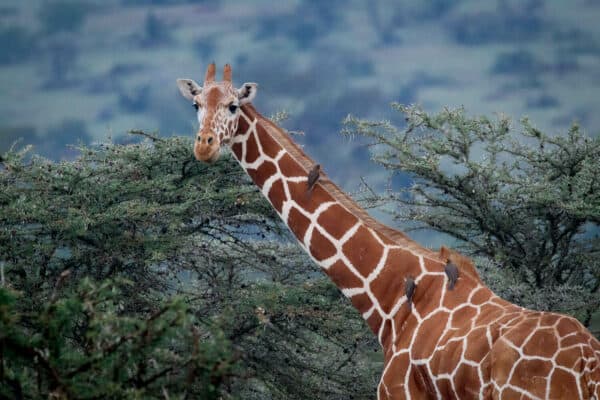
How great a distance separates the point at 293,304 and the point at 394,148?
3.13 metres

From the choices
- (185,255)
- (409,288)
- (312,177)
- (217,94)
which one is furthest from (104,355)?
(185,255)

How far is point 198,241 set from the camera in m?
11.6

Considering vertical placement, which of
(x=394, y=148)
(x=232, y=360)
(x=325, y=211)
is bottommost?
(x=232, y=360)

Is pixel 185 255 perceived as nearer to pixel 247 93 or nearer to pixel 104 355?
pixel 247 93

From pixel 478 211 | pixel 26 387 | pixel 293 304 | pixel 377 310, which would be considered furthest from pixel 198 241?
pixel 26 387

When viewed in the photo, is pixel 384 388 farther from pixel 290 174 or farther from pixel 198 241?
pixel 198 241

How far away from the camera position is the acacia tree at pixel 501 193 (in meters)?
12.2

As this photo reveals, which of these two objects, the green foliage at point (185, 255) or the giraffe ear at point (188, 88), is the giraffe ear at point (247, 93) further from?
the green foliage at point (185, 255)

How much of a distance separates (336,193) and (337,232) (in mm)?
359

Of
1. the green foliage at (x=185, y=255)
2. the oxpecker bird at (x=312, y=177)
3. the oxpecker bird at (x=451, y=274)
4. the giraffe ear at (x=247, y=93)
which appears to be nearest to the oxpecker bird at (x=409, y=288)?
the oxpecker bird at (x=451, y=274)

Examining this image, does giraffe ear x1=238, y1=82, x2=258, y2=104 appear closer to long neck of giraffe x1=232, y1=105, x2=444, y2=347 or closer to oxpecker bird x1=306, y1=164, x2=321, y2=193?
long neck of giraffe x1=232, y1=105, x2=444, y2=347

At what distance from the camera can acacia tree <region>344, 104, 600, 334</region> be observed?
12250 mm

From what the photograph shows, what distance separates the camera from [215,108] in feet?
25.3

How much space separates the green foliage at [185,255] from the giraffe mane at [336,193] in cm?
240
